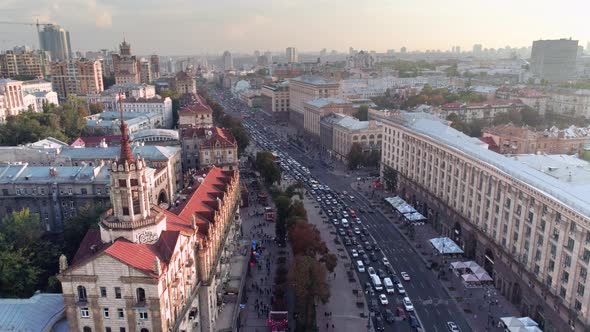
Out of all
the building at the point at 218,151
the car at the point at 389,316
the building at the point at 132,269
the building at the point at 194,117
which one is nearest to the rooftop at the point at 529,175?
the car at the point at 389,316

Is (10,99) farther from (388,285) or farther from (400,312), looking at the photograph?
(400,312)

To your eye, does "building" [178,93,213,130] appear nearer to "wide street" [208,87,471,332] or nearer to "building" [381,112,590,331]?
"wide street" [208,87,471,332]

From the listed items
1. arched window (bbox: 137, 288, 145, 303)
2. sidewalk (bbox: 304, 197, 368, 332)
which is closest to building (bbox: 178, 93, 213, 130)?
sidewalk (bbox: 304, 197, 368, 332)

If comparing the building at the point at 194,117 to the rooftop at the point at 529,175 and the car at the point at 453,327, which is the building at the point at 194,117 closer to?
the rooftop at the point at 529,175

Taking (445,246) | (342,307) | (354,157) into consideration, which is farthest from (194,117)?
(342,307)

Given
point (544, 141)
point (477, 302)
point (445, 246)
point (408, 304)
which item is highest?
point (544, 141)
